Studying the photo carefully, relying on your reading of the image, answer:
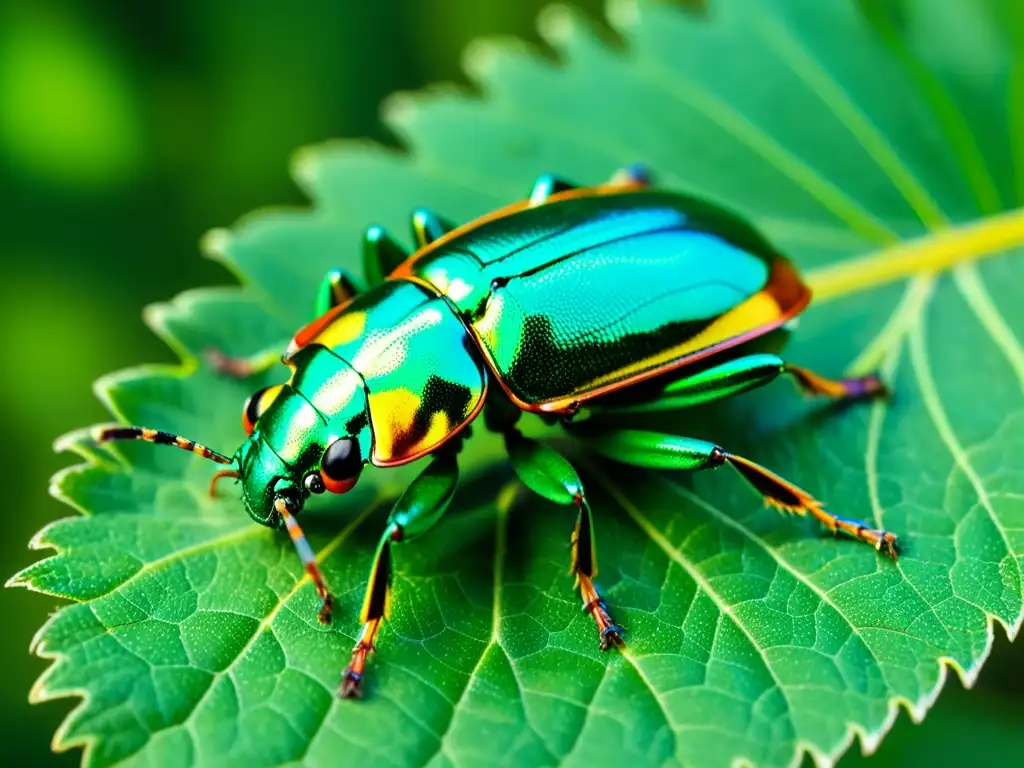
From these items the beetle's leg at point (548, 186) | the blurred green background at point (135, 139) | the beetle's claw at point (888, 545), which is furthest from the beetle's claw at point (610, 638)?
the blurred green background at point (135, 139)

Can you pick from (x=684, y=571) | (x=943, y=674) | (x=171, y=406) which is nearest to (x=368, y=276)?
(x=171, y=406)

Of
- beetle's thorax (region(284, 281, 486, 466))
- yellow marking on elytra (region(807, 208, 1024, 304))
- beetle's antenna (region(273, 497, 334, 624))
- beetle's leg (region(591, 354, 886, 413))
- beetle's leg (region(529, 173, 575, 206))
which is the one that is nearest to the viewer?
beetle's antenna (region(273, 497, 334, 624))

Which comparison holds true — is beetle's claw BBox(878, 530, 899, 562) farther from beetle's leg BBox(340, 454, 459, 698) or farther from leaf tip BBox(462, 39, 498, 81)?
leaf tip BBox(462, 39, 498, 81)

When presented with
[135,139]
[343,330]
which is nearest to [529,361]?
[343,330]

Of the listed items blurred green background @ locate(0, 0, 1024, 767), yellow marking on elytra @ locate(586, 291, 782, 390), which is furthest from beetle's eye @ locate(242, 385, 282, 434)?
blurred green background @ locate(0, 0, 1024, 767)

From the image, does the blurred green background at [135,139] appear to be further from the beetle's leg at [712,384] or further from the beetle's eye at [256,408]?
the beetle's leg at [712,384]

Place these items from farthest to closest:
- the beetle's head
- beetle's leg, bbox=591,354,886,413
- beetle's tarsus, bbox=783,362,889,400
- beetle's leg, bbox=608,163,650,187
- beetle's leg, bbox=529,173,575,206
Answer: beetle's leg, bbox=608,163,650,187 < beetle's leg, bbox=529,173,575,206 < beetle's tarsus, bbox=783,362,889,400 < beetle's leg, bbox=591,354,886,413 < the beetle's head
